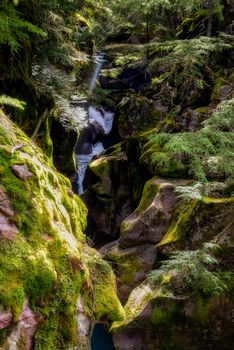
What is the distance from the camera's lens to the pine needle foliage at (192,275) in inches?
320

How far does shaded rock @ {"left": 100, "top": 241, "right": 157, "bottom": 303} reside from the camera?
10953 mm

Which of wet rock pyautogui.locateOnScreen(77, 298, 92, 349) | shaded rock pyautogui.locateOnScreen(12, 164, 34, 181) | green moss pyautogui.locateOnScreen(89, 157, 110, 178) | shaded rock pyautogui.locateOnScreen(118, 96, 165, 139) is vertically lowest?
wet rock pyautogui.locateOnScreen(77, 298, 92, 349)

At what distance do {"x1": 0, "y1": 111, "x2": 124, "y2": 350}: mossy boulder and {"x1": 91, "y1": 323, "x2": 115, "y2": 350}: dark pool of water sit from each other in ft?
23.4

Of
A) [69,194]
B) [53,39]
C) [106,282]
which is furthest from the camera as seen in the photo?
[53,39]

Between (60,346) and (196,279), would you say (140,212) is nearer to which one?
(196,279)

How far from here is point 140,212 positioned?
12.0 meters

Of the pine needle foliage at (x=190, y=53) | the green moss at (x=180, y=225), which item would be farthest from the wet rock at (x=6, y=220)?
the pine needle foliage at (x=190, y=53)

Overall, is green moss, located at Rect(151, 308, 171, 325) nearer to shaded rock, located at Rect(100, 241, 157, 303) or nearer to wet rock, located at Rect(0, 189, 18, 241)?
shaded rock, located at Rect(100, 241, 157, 303)

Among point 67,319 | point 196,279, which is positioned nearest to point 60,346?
point 67,319

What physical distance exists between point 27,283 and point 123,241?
8.40m

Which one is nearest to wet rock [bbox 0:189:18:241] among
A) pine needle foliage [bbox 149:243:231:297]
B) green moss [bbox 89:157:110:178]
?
pine needle foliage [bbox 149:243:231:297]

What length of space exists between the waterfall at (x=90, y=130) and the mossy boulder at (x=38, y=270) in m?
13.3

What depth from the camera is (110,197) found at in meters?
15.3

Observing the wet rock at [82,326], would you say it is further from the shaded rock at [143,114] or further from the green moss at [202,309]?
the shaded rock at [143,114]
